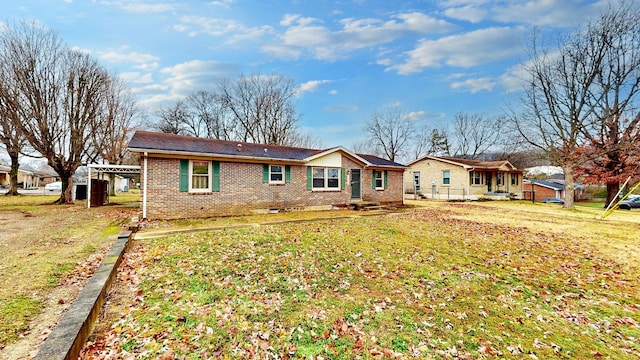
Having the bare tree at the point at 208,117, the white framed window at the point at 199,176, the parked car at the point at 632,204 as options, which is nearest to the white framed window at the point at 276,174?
the white framed window at the point at 199,176

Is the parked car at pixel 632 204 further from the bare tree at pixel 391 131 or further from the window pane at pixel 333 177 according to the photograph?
the window pane at pixel 333 177

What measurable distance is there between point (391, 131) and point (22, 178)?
58.5m

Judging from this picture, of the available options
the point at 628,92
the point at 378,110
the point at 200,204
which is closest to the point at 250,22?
the point at 200,204

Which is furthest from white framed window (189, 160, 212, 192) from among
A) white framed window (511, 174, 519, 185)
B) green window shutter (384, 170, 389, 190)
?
white framed window (511, 174, 519, 185)

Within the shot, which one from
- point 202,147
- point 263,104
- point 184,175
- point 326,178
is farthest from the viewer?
point 263,104

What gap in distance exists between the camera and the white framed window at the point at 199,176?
11.6 meters

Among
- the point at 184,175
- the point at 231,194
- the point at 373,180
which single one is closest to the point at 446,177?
the point at 373,180

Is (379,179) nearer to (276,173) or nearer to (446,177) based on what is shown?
(276,173)

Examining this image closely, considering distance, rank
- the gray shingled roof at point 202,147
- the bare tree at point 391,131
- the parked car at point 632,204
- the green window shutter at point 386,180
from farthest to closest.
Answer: the bare tree at point 391,131
the parked car at point 632,204
the green window shutter at point 386,180
the gray shingled roof at point 202,147

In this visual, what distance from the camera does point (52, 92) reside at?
16.1 metres

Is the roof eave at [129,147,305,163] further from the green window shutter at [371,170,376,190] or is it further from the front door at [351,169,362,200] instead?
the green window shutter at [371,170,376,190]

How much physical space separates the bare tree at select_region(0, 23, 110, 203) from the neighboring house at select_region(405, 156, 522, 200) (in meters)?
26.5

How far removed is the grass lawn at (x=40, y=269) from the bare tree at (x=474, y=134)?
141ft

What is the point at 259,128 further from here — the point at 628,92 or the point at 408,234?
the point at 628,92
